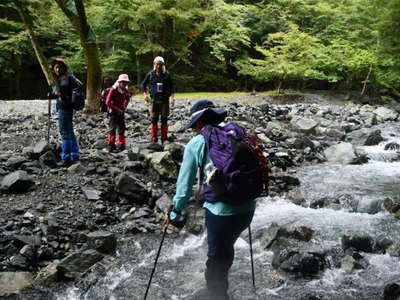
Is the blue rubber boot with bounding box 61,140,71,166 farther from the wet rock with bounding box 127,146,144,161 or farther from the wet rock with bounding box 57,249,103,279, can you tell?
the wet rock with bounding box 57,249,103,279

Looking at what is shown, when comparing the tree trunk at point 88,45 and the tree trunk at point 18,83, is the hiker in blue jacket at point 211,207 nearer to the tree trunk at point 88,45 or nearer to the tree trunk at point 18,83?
the tree trunk at point 88,45

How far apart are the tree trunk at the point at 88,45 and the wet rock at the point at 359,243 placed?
11.5 m

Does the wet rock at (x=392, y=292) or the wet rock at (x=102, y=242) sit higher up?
the wet rock at (x=392, y=292)

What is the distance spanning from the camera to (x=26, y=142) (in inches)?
448

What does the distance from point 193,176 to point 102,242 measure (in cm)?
288

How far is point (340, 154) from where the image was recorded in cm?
1204

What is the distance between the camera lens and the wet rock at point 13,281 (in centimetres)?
472

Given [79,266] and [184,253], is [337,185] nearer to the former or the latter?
[184,253]

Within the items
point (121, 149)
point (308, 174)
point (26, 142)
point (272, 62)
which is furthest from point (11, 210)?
point (272, 62)

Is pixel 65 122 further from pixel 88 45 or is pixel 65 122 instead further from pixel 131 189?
pixel 88 45

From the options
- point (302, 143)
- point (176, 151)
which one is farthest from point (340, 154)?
point (176, 151)

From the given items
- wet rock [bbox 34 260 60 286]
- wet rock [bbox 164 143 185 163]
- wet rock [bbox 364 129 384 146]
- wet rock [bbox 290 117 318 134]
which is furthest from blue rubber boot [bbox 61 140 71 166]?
wet rock [bbox 364 129 384 146]

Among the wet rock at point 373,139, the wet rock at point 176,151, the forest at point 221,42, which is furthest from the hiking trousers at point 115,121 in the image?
the forest at point 221,42

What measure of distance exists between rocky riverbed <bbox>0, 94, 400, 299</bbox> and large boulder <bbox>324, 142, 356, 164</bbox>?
33 millimetres
